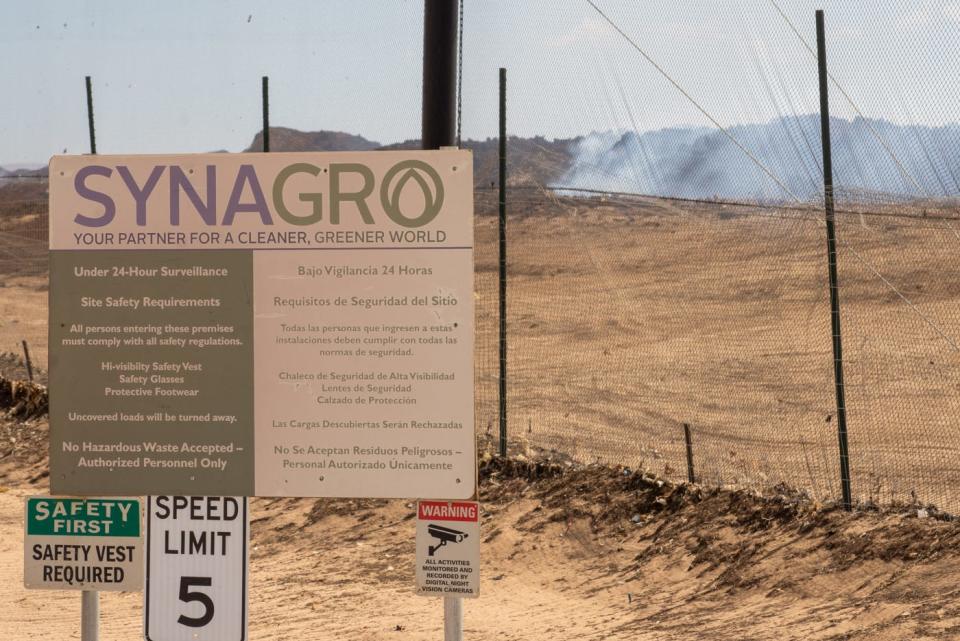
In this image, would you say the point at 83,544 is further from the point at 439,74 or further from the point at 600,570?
the point at 600,570

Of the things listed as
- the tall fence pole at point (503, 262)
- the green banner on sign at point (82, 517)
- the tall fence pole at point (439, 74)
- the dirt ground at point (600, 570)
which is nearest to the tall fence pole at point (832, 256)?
the dirt ground at point (600, 570)

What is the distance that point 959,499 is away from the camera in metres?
8.53

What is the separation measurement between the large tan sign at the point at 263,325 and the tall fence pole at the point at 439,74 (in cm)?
30

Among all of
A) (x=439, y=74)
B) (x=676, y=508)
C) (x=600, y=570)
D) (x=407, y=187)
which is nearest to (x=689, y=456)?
(x=676, y=508)

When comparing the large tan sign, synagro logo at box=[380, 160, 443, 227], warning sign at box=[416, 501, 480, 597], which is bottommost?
warning sign at box=[416, 501, 480, 597]

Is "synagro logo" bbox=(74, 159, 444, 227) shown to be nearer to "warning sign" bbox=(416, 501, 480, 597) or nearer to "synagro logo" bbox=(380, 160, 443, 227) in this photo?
Answer: "synagro logo" bbox=(380, 160, 443, 227)

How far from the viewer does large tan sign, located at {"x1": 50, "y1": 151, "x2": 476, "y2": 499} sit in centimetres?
418

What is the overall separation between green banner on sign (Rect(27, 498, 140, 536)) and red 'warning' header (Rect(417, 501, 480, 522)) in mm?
1039

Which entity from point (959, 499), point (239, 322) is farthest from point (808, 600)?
point (239, 322)

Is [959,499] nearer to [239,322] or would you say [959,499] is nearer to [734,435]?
[734,435]

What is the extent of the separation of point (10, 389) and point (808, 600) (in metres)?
9.75

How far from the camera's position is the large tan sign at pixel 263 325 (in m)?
4.18

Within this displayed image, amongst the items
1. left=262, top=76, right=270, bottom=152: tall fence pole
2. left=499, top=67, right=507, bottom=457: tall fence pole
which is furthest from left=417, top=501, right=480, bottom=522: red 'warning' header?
left=262, top=76, right=270, bottom=152: tall fence pole

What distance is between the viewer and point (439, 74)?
4449 millimetres
